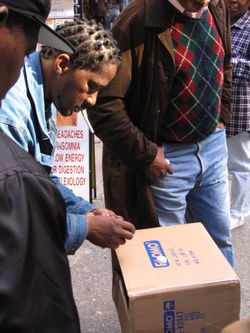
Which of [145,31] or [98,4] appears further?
[98,4]

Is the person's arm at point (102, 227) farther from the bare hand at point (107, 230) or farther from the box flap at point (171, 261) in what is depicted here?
the box flap at point (171, 261)

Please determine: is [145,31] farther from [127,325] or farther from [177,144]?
[127,325]

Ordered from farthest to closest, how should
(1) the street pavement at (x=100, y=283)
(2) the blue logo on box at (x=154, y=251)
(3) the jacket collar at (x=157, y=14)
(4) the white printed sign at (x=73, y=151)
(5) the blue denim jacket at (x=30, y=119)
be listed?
(4) the white printed sign at (x=73, y=151) → (1) the street pavement at (x=100, y=283) → (3) the jacket collar at (x=157, y=14) → (2) the blue logo on box at (x=154, y=251) → (5) the blue denim jacket at (x=30, y=119)

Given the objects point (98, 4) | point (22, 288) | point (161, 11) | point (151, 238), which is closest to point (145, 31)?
point (161, 11)

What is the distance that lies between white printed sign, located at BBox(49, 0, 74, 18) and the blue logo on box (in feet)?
8.74

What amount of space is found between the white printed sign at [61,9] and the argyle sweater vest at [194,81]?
1.98 m

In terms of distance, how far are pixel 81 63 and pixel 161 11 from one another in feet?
1.94

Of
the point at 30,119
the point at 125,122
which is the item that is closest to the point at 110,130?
the point at 125,122

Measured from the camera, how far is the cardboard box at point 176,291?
1.45 meters

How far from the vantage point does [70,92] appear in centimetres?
156

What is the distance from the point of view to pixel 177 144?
84.5 inches

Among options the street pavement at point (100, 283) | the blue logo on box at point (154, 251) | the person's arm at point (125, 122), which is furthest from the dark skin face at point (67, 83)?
the street pavement at point (100, 283)

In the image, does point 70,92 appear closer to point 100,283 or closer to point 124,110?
point 124,110

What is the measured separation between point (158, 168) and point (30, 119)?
2.71ft
